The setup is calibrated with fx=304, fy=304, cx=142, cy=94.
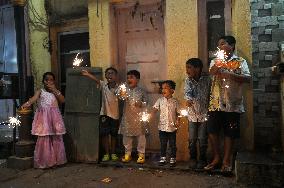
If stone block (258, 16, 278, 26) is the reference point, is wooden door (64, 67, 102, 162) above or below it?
below

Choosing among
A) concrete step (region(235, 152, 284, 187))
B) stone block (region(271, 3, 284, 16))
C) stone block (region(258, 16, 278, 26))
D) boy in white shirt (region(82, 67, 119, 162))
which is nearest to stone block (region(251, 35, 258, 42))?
stone block (region(258, 16, 278, 26))

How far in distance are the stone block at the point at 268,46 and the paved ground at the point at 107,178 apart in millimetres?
2773

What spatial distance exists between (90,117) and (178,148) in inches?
90.6

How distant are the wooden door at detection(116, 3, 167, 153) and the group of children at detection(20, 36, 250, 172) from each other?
0.55 m

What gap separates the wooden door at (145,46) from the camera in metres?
7.68

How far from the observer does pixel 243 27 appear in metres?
6.62

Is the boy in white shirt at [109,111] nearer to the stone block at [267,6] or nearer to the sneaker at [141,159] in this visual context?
the sneaker at [141,159]

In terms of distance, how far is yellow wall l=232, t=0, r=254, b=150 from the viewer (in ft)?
21.6

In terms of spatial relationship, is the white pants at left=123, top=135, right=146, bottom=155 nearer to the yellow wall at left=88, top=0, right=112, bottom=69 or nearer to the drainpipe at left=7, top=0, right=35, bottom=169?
the yellow wall at left=88, top=0, right=112, bottom=69

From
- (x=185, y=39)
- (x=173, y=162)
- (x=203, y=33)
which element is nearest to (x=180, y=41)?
(x=185, y=39)

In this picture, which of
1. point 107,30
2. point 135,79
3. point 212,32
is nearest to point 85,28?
point 107,30

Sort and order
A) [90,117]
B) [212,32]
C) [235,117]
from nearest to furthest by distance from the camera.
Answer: [235,117] → [212,32] → [90,117]

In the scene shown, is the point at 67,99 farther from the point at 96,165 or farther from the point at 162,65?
the point at 162,65

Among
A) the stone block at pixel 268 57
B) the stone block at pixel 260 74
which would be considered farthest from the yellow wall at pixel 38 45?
the stone block at pixel 268 57
